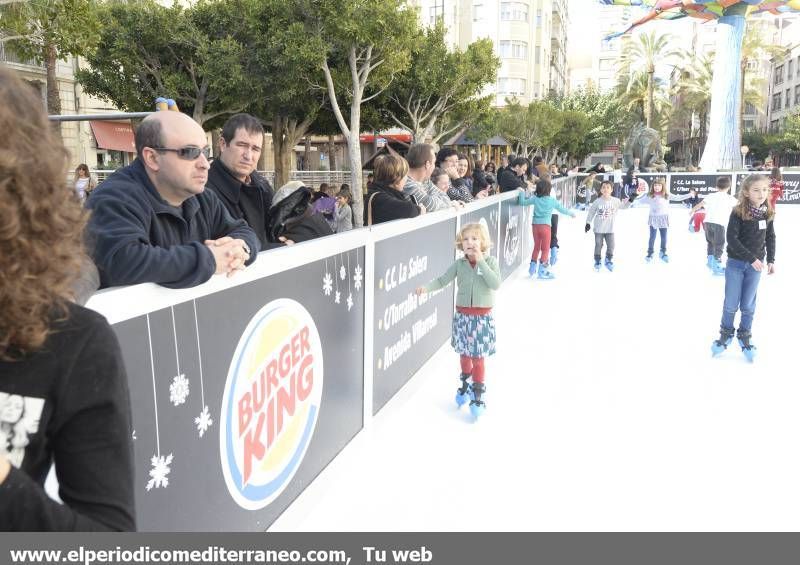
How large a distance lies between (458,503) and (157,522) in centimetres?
164

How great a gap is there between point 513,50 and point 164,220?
204 ft

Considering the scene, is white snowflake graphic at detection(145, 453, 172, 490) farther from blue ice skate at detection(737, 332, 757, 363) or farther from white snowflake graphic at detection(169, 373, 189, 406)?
blue ice skate at detection(737, 332, 757, 363)

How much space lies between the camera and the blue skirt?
415 centimetres

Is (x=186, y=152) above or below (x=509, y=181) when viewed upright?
above

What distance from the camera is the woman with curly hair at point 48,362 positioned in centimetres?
78

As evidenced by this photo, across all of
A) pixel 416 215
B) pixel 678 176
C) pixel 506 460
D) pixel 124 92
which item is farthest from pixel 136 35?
pixel 506 460

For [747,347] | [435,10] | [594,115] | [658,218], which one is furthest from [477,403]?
[435,10]

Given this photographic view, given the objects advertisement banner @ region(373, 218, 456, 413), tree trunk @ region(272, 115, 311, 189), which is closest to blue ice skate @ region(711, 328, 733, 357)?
advertisement banner @ region(373, 218, 456, 413)

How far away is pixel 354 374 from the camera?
136 inches

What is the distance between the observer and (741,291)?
536 cm

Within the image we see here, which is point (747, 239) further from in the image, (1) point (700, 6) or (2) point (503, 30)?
(2) point (503, 30)

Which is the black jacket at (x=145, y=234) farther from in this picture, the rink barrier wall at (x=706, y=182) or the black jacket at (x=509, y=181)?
the rink barrier wall at (x=706, y=182)

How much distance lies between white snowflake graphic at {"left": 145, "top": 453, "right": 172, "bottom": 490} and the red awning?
1043 inches

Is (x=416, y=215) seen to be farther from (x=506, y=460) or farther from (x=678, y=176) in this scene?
(x=678, y=176)
